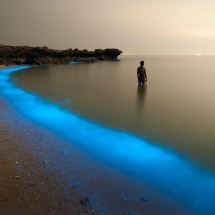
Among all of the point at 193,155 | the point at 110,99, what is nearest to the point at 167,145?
the point at 193,155

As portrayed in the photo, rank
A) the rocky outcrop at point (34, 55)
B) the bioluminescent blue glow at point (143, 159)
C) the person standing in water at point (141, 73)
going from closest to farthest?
the bioluminescent blue glow at point (143, 159) < the person standing in water at point (141, 73) < the rocky outcrop at point (34, 55)

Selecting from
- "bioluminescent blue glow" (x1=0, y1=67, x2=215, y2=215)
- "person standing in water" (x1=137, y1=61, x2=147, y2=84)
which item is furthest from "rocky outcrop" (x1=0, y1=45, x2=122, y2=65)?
"bioluminescent blue glow" (x1=0, y1=67, x2=215, y2=215)

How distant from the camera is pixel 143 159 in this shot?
5359mm

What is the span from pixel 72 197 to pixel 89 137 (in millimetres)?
3160

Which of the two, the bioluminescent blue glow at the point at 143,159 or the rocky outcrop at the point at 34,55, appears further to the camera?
the rocky outcrop at the point at 34,55

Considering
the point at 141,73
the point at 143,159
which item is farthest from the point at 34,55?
the point at 143,159

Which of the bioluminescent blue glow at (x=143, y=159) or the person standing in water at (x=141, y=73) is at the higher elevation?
the person standing in water at (x=141, y=73)

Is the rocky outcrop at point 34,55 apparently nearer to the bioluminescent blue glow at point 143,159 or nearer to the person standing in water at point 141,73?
the person standing in water at point 141,73

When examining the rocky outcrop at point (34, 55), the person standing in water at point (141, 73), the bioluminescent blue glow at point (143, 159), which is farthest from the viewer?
the rocky outcrop at point (34, 55)

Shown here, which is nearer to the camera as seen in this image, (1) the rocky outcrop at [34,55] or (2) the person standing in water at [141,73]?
(2) the person standing in water at [141,73]

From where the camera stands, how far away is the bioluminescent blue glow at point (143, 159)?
159 inches

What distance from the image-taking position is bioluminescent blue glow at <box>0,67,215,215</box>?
159 inches

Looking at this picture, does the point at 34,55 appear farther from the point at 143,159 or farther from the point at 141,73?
the point at 143,159

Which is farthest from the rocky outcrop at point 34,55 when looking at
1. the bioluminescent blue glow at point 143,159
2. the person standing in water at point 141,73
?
the bioluminescent blue glow at point 143,159
